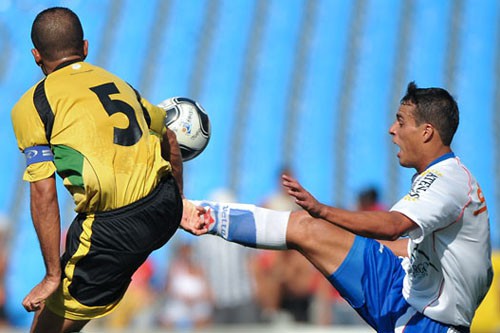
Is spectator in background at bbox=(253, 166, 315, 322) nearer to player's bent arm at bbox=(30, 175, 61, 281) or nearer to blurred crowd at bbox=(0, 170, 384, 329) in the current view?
blurred crowd at bbox=(0, 170, 384, 329)

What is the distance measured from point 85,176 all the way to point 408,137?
2048 mm

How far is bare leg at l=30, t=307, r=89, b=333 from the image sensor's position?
17.5 feet

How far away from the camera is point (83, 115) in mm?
5152

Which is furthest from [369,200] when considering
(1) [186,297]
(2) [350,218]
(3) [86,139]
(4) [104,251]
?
(3) [86,139]

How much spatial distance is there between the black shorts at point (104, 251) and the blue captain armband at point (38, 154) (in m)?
0.41

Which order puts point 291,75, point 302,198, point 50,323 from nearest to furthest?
point 302,198, point 50,323, point 291,75

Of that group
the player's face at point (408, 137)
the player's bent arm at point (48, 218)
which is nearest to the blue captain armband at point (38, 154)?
the player's bent arm at point (48, 218)

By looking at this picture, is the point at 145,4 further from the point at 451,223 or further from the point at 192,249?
the point at 451,223

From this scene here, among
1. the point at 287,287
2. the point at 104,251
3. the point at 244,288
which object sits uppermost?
the point at 104,251

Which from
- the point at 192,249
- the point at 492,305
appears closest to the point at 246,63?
the point at 192,249

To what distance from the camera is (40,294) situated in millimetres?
5043

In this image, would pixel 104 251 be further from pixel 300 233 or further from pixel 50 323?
pixel 300 233

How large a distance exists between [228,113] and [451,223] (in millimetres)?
12608

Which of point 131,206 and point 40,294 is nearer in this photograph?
point 40,294
